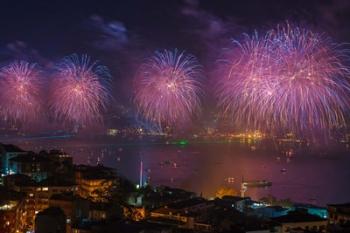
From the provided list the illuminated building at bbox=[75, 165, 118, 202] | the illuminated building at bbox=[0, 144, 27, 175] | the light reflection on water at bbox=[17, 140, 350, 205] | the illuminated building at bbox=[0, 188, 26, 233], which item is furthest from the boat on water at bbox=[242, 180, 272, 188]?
the illuminated building at bbox=[0, 188, 26, 233]

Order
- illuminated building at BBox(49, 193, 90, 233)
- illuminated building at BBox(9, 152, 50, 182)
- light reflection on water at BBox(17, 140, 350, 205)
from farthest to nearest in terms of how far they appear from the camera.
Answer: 1. light reflection on water at BBox(17, 140, 350, 205)
2. illuminated building at BBox(9, 152, 50, 182)
3. illuminated building at BBox(49, 193, 90, 233)

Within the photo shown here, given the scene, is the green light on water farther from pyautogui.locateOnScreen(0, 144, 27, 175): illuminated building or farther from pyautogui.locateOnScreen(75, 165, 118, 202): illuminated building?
pyautogui.locateOnScreen(75, 165, 118, 202): illuminated building

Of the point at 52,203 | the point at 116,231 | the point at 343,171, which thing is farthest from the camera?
the point at 343,171

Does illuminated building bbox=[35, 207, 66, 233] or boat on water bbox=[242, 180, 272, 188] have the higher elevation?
illuminated building bbox=[35, 207, 66, 233]

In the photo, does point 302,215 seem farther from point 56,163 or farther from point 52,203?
point 56,163

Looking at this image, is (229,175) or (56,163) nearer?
(56,163)

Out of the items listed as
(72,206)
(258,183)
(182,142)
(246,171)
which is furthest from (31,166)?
(182,142)

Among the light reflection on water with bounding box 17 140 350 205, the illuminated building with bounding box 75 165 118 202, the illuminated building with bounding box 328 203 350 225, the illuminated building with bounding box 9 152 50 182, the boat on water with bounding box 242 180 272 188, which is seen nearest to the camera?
the illuminated building with bounding box 328 203 350 225

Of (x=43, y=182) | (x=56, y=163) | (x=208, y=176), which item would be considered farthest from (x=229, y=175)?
(x=43, y=182)
